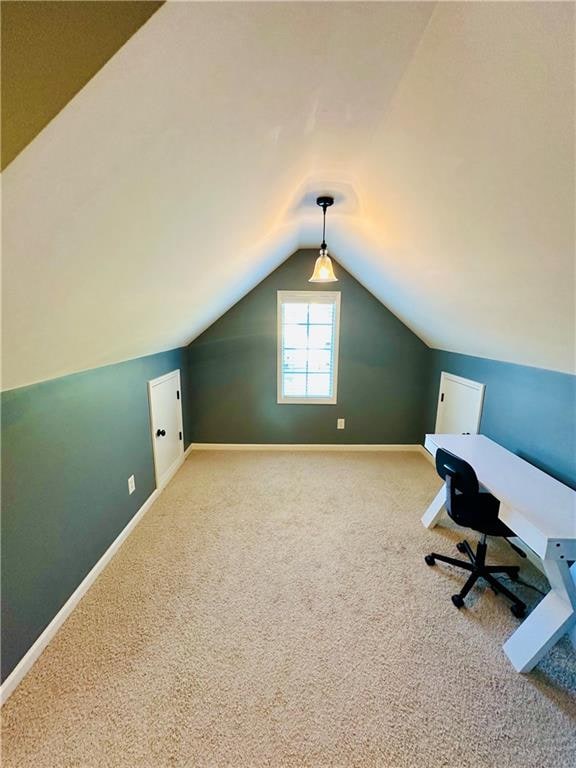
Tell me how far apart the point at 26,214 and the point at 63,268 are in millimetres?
252

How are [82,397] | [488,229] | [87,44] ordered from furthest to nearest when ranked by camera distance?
[82,397] → [488,229] → [87,44]

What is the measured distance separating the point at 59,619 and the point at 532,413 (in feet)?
10.2

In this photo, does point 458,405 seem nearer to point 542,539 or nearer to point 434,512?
point 434,512

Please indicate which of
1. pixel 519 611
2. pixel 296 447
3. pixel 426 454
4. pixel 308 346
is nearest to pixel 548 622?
pixel 519 611

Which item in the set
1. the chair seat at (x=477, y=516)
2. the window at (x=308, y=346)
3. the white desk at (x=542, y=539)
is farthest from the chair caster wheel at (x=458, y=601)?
the window at (x=308, y=346)

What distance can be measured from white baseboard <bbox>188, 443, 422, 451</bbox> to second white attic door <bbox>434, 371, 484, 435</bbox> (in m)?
0.58

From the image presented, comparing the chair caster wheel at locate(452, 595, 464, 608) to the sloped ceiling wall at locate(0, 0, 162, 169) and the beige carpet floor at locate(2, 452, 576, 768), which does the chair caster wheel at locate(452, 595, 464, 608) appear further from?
the sloped ceiling wall at locate(0, 0, 162, 169)

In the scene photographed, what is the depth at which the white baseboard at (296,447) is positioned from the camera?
377 centimetres

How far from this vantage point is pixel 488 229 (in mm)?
1290

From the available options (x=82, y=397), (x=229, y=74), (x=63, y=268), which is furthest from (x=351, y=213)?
(x=82, y=397)

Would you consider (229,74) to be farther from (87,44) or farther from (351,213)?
(351,213)

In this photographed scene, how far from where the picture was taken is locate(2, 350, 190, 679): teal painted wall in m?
1.30

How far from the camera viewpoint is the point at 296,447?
149 inches

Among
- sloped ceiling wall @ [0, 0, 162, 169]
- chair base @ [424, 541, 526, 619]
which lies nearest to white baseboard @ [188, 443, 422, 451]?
chair base @ [424, 541, 526, 619]
